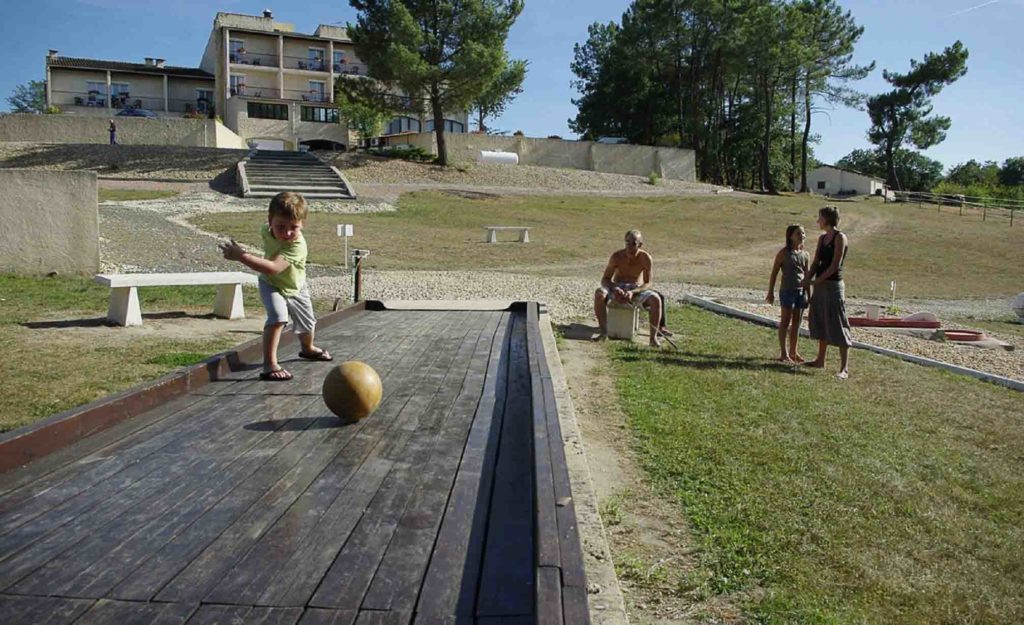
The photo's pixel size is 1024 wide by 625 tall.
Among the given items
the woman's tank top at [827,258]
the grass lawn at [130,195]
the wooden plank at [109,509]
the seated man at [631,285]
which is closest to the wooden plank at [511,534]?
the wooden plank at [109,509]

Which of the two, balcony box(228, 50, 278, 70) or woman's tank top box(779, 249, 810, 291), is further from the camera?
balcony box(228, 50, 278, 70)

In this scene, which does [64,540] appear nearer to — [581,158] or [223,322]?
[223,322]

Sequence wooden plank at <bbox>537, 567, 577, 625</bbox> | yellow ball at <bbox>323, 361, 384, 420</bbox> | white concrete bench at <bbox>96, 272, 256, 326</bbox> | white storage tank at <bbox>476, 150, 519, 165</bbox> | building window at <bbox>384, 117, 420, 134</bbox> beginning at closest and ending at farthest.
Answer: wooden plank at <bbox>537, 567, 577, 625</bbox> → yellow ball at <bbox>323, 361, 384, 420</bbox> → white concrete bench at <bbox>96, 272, 256, 326</bbox> → white storage tank at <bbox>476, 150, 519, 165</bbox> → building window at <bbox>384, 117, 420, 134</bbox>

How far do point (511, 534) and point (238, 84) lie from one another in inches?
2273

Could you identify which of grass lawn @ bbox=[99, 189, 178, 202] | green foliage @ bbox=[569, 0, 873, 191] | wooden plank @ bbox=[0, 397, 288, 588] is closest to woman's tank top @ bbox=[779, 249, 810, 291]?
wooden plank @ bbox=[0, 397, 288, 588]

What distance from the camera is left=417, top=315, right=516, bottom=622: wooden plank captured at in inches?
98.1

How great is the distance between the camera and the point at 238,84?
5481cm

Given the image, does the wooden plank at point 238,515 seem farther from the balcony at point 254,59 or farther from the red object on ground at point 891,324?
the balcony at point 254,59

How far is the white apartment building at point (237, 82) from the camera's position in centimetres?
5272

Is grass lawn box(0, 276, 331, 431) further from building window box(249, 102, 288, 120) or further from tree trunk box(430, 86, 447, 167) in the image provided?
building window box(249, 102, 288, 120)

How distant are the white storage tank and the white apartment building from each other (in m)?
16.2

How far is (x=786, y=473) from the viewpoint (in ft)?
15.3

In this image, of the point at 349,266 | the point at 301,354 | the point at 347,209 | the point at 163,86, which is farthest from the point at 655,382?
the point at 163,86

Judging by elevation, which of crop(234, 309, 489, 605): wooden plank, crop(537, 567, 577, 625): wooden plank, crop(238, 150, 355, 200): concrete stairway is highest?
crop(238, 150, 355, 200): concrete stairway
